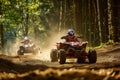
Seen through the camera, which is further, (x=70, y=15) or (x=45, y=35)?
(x=45, y=35)

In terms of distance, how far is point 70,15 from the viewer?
162ft

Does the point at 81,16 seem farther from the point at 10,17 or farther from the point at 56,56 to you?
the point at 56,56

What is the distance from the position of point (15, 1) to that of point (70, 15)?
35.9 ft

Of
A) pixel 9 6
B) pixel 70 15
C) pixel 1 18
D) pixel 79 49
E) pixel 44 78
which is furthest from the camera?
pixel 70 15

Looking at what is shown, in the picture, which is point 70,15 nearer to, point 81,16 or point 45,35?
point 81,16

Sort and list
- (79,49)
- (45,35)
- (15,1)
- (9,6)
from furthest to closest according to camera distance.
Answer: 1. (45,35)
2. (15,1)
3. (9,6)
4. (79,49)

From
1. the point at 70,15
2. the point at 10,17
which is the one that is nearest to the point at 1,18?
the point at 10,17

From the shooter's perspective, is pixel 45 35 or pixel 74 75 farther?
pixel 45 35

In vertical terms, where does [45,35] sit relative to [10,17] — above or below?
below

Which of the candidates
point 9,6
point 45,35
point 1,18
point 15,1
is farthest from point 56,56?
point 45,35

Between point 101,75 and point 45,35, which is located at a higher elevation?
point 101,75

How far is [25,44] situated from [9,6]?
9724 mm

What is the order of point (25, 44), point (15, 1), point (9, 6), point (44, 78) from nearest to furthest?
point (44, 78) < point (25, 44) < point (9, 6) < point (15, 1)

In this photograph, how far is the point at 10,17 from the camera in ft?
115
